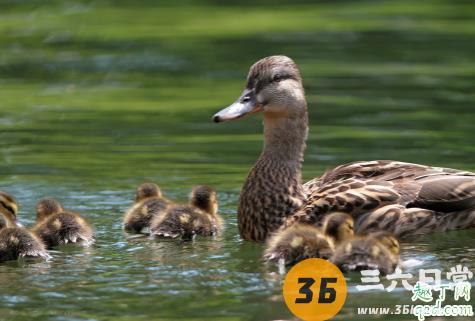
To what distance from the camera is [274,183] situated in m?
8.84

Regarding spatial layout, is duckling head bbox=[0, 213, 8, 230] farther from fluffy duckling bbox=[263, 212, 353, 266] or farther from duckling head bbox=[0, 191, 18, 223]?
fluffy duckling bbox=[263, 212, 353, 266]

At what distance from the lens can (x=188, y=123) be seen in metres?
12.3

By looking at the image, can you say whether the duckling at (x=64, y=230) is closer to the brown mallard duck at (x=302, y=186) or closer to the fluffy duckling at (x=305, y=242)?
the brown mallard duck at (x=302, y=186)

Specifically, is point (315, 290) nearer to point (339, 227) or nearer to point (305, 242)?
point (305, 242)

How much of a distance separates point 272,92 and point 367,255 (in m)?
1.66

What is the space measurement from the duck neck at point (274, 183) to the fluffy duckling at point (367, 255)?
119cm

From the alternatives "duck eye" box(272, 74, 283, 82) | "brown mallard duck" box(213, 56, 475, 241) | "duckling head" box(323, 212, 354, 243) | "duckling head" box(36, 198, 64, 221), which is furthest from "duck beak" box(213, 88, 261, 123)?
"duckling head" box(36, 198, 64, 221)

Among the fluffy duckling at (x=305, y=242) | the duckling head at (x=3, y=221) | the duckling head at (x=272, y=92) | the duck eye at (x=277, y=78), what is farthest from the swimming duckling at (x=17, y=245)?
the duck eye at (x=277, y=78)

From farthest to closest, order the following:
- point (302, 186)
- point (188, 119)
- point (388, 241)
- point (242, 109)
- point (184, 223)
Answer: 1. point (188, 119)
2. point (302, 186)
3. point (242, 109)
4. point (184, 223)
5. point (388, 241)

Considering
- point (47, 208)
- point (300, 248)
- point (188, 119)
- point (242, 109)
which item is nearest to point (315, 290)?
point (300, 248)

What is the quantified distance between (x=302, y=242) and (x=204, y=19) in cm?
974

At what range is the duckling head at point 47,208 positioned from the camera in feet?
29.0

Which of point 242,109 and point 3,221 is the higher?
point 242,109

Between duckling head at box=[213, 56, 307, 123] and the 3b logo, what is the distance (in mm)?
1385
